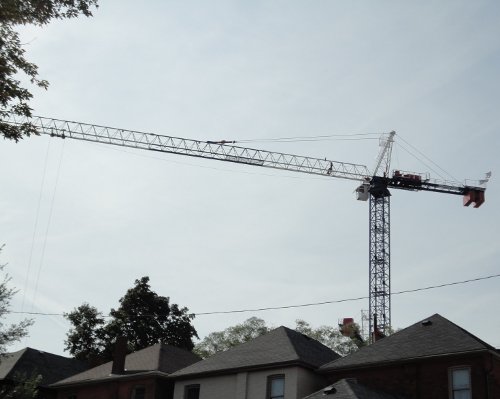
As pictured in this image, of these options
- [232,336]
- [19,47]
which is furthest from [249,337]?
[19,47]

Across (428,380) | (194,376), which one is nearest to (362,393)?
(428,380)

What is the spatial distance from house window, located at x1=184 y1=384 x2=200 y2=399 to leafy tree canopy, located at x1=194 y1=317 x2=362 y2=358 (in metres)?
41.3

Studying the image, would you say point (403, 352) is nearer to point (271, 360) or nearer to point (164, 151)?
point (271, 360)

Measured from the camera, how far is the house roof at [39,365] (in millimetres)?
50562

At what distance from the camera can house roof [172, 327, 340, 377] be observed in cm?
3816

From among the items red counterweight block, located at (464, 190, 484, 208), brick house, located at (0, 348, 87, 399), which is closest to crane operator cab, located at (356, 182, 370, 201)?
red counterweight block, located at (464, 190, 484, 208)

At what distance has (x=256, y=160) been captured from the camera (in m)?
90.3

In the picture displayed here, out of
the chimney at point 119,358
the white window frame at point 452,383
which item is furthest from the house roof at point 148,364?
the white window frame at point 452,383

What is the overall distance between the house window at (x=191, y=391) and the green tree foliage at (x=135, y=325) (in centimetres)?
3305

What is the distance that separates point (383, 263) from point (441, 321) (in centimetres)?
4771

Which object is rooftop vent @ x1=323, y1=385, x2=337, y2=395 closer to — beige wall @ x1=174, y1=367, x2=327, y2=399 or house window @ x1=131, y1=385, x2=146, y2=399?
beige wall @ x1=174, y1=367, x2=327, y2=399

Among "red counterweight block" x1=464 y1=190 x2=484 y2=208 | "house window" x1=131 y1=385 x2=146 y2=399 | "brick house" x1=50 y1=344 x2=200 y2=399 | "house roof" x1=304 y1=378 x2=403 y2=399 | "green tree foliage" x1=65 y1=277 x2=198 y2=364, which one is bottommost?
"house roof" x1=304 y1=378 x2=403 y2=399

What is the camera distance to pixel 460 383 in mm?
33281

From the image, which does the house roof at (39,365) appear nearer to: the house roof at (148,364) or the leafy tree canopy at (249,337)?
the house roof at (148,364)
